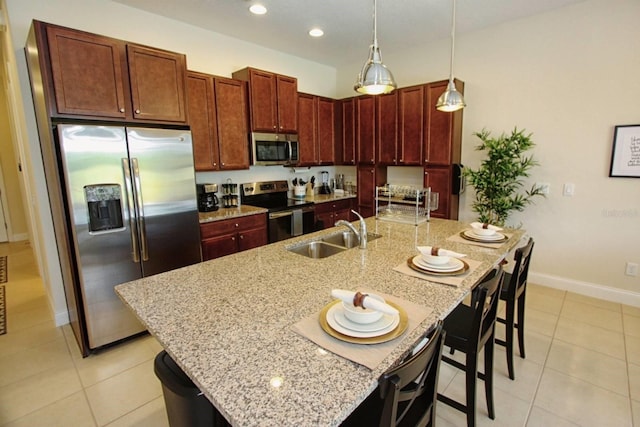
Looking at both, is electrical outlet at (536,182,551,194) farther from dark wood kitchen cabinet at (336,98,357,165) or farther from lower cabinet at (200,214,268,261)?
lower cabinet at (200,214,268,261)

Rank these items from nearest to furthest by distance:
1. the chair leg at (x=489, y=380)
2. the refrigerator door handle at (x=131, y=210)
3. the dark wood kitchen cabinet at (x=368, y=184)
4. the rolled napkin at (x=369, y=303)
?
the rolled napkin at (x=369, y=303)
the chair leg at (x=489, y=380)
the refrigerator door handle at (x=131, y=210)
the dark wood kitchen cabinet at (x=368, y=184)

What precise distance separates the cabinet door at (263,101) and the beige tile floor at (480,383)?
8.42 ft

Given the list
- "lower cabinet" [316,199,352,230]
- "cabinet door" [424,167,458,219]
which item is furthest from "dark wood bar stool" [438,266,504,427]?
"lower cabinet" [316,199,352,230]

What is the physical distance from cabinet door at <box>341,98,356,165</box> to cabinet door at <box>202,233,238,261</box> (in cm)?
221

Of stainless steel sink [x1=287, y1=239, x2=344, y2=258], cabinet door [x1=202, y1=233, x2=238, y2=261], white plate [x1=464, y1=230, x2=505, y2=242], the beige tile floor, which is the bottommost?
the beige tile floor

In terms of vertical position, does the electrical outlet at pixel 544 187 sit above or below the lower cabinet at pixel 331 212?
above

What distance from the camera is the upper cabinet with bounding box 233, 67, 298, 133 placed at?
12.3 ft

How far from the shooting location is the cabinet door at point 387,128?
165 inches

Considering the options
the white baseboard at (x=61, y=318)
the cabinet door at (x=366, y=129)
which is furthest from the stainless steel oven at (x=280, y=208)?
the white baseboard at (x=61, y=318)

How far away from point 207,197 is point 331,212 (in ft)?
5.69

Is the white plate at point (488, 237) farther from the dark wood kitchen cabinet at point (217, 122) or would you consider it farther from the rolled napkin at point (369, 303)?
the dark wood kitchen cabinet at point (217, 122)

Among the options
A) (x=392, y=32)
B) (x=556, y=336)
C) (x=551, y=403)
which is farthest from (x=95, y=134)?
(x=556, y=336)

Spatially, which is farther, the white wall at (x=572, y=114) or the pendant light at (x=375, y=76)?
the white wall at (x=572, y=114)

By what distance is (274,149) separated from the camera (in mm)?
4016
